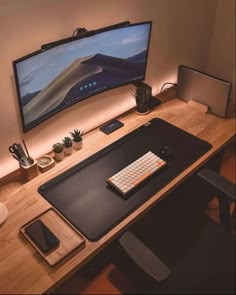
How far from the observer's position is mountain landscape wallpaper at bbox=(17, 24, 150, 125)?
1.51 m

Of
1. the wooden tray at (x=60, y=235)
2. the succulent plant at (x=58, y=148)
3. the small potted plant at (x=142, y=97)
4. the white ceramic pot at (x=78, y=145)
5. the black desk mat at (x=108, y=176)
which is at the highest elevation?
the small potted plant at (x=142, y=97)

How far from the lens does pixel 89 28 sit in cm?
169

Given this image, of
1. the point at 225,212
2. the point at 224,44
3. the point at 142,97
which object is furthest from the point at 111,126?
the point at 224,44

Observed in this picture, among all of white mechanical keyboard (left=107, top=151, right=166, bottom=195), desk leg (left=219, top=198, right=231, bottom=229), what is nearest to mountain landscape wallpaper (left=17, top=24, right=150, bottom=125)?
white mechanical keyboard (left=107, top=151, right=166, bottom=195)

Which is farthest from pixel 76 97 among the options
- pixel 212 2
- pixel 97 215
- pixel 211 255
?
pixel 212 2

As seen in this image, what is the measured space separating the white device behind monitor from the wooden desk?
0.06 meters

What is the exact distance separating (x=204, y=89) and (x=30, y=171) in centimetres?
113

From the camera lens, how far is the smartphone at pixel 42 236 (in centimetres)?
135

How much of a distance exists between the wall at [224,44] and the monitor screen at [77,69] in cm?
76

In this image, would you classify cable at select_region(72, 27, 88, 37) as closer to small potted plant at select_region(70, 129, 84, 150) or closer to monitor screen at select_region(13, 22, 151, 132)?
monitor screen at select_region(13, 22, 151, 132)

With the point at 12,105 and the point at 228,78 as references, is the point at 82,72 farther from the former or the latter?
the point at 228,78

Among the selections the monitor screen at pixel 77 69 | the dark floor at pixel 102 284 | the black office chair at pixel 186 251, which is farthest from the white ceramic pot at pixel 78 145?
the dark floor at pixel 102 284

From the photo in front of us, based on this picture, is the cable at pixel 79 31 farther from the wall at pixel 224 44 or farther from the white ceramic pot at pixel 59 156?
the wall at pixel 224 44

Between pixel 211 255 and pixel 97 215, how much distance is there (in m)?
0.51
